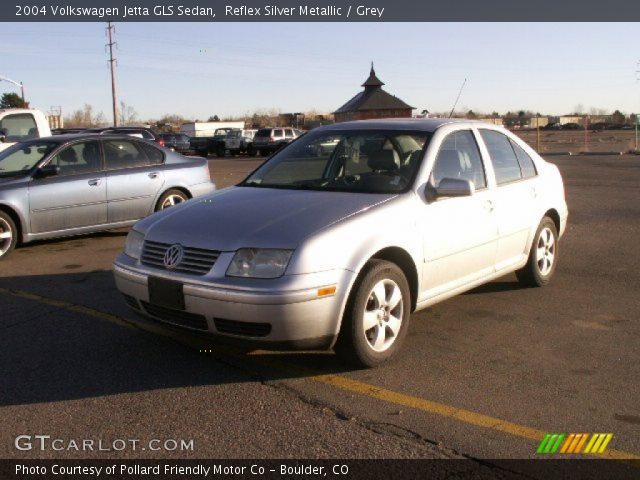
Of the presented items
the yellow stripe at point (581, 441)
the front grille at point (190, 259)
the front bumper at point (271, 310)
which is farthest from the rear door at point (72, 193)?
the yellow stripe at point (581, 441)

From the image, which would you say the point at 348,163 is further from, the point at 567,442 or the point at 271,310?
the point at 567,442

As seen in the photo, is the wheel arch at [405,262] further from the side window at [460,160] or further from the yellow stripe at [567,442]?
the yellow stripe at [567,442]

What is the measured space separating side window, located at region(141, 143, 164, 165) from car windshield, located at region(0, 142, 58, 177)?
49.9 inches

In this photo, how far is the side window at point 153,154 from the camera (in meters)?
9.92

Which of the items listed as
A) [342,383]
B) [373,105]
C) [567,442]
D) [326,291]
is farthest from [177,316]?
[373,105]

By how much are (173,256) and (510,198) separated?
2980mm

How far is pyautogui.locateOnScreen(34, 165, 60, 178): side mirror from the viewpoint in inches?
344

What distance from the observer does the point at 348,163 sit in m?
5.66

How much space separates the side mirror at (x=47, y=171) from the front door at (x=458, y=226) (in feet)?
17.5

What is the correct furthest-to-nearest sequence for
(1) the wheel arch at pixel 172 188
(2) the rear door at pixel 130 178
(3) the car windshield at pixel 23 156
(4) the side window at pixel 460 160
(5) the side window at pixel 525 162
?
(1) the wheel arch at pixel 172 188 < (2) the rear door at pixel 130 178 < (3) the car windshield at pixel 23 156 < (5) the side window at pixel 525 162 < (4) the side window at pixel 460 160

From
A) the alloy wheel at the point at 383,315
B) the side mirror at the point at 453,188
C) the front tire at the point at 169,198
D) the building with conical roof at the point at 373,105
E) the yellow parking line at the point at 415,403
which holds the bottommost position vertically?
the yellow parking line at the point at 415,403

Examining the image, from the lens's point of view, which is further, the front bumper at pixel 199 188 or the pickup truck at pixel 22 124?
the pickup truck at pixel 22 124

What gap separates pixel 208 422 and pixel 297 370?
93 cm
